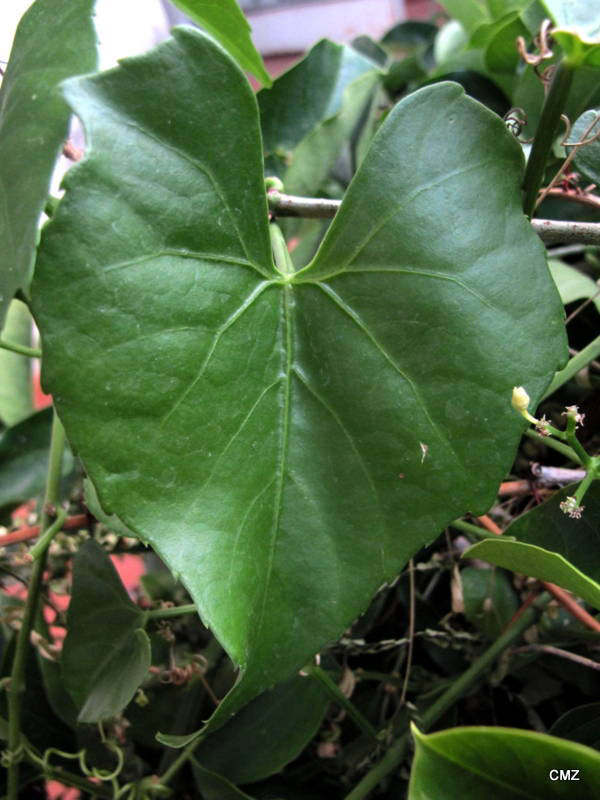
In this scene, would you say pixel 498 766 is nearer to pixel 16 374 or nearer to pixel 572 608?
pixel 572 608

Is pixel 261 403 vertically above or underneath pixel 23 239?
underneath

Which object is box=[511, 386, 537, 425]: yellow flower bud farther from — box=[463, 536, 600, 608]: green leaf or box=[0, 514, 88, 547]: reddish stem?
box=[0, 514, 88, 547]: reddish stem

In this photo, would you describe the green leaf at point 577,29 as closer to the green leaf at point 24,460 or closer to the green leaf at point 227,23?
the green leaf at point 227,23

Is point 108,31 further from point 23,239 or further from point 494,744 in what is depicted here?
point 494,744

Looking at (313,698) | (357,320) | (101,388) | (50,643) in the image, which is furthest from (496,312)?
(50,643)

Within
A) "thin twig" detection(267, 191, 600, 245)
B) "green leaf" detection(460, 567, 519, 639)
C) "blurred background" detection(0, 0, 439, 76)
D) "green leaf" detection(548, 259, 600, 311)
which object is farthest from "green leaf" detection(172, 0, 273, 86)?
"blurred background" detection(0, 0, 439, 76)


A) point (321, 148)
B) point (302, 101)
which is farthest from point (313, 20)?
point (321, 148)
